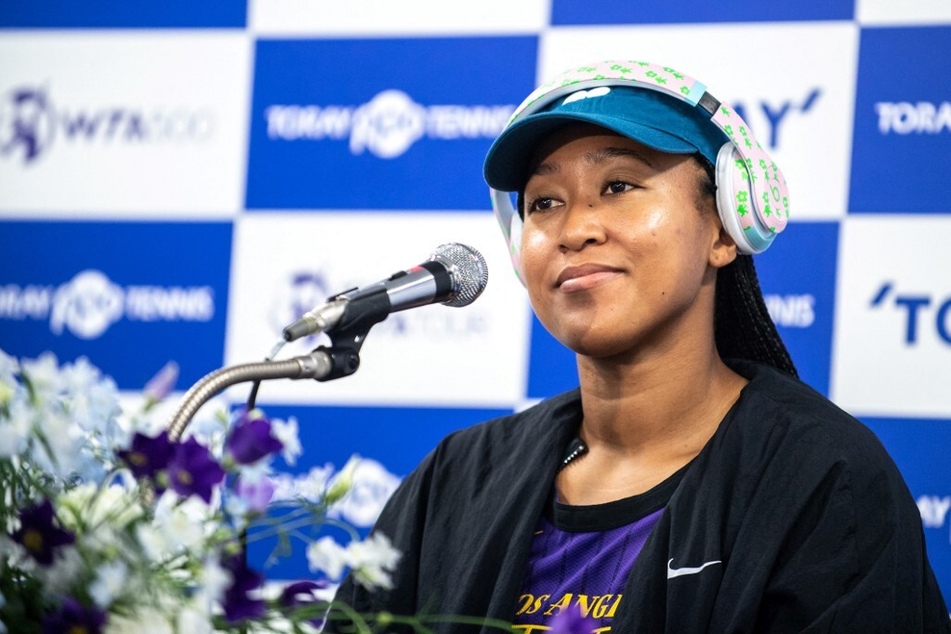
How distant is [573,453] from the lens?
2.07 metres

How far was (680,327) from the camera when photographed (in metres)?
1.97

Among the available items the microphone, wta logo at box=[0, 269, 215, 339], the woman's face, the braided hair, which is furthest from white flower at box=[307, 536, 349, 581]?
wta logo at box=[0, 269, 215, 339]

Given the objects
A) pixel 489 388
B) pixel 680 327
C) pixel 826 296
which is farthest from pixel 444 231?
pixel 680 327

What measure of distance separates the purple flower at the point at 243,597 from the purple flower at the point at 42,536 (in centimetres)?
12

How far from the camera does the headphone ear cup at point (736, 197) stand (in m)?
1.90

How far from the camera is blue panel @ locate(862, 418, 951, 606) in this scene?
2605 millimetres

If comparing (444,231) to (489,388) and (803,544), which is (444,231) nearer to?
(489,388)

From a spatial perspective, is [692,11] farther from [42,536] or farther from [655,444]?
[42,536]

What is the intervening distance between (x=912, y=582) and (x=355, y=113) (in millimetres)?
1871

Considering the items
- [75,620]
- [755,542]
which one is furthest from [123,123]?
[75,620]

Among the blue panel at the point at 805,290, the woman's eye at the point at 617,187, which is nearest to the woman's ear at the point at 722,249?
the woman's eye at the point at 617,187

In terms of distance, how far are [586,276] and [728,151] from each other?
0.28 m

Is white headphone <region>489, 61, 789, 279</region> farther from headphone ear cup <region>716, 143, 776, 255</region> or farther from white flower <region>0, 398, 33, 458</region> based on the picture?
white flower <region>0, 398, 33, 458</region>

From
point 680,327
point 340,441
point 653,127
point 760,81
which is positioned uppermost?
point 760,81
